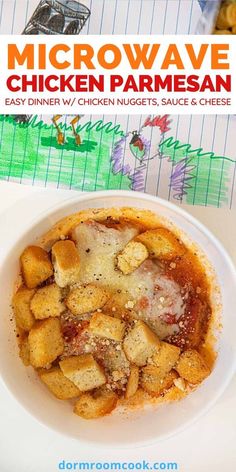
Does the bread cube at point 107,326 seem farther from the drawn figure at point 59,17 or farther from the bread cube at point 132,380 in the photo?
the drawn figure at point 59,17

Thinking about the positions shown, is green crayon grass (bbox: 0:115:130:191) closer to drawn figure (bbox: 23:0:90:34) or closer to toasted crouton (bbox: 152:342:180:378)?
drawn figure (bbox: 23:0:90:34)

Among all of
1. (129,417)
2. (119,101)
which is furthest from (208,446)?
(119,101)

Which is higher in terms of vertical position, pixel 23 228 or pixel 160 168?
pixel 160 168

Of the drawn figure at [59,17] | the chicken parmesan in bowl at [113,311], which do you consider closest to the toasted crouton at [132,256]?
the chicken parmesan in bowl at [113,311]

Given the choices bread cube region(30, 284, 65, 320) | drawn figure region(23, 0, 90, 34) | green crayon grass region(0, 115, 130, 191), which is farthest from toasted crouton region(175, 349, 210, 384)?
drawn figure region(23, 0, 90, 34)

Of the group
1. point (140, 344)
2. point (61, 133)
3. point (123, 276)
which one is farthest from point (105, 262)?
point (61, 133)

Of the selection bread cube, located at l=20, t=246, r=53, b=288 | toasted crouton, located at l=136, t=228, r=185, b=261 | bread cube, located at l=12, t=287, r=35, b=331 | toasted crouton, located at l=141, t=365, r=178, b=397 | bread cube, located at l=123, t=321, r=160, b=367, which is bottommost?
toasted crouton, located at l=141, t=365, r=178, b=397

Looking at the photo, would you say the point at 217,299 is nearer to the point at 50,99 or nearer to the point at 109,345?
the point at 109,345
